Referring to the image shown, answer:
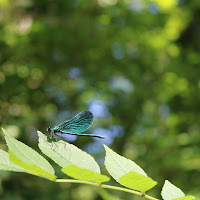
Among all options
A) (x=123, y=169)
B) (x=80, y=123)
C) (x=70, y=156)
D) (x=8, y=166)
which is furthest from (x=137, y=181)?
(x=80, y=123)

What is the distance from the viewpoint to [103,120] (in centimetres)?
363

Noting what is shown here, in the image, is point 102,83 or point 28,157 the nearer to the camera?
point 28,157

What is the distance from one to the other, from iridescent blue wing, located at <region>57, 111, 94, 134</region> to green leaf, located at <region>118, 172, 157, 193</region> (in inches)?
15.3

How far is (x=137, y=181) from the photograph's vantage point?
2.39ft

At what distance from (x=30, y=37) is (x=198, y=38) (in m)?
2.93

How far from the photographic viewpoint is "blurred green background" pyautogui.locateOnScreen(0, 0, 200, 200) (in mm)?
2709

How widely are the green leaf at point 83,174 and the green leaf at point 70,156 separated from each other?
0.15ft

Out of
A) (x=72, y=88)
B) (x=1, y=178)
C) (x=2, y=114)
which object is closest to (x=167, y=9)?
(x=72, y=88)

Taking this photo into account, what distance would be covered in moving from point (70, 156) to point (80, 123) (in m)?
0.34

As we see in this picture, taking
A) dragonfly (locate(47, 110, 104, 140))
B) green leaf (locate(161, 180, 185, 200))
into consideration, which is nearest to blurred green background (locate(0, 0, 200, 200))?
dragonfly (locate(47, 110, 104, 140))

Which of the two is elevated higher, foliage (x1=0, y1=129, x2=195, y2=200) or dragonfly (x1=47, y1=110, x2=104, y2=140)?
dragonfly (x1=47, y1=110, x2=104, y2=140)

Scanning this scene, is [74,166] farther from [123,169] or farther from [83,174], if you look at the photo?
[123,169]

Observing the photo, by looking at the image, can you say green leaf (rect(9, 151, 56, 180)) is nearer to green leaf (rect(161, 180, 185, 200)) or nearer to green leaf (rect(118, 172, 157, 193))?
green leaf (rect(118, 172, 157, 193))

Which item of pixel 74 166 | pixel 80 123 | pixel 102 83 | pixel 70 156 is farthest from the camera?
pixel 102 83
